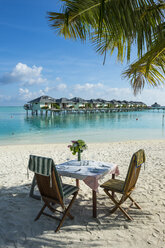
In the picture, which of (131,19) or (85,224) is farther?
(85,224)

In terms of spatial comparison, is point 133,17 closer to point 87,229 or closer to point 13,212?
point 87,229

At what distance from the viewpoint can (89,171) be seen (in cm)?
329

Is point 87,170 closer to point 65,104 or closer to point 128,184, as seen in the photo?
point 128,184

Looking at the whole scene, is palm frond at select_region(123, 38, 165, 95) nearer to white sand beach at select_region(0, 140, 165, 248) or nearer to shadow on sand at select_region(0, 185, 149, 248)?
white sand beach at select_region(0, 140, 165, 248)

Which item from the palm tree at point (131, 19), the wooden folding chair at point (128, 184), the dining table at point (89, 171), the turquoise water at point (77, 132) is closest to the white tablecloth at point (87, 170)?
the dining table at point (89, 171)

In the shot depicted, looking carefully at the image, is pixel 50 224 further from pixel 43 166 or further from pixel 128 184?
pixel 128 184

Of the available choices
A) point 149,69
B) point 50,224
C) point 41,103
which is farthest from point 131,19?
point 41,103

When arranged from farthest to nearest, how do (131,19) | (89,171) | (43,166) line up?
(89,171)
(43,166)
(131,19)

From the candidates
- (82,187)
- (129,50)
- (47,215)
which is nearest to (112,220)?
(47,215)

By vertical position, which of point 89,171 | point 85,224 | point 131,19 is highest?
point 131,19

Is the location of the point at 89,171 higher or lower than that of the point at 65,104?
lower

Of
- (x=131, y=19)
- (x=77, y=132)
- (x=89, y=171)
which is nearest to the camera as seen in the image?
(x=131, y=19)

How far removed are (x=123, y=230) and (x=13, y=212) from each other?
1813mm

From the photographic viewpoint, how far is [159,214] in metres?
3.14
